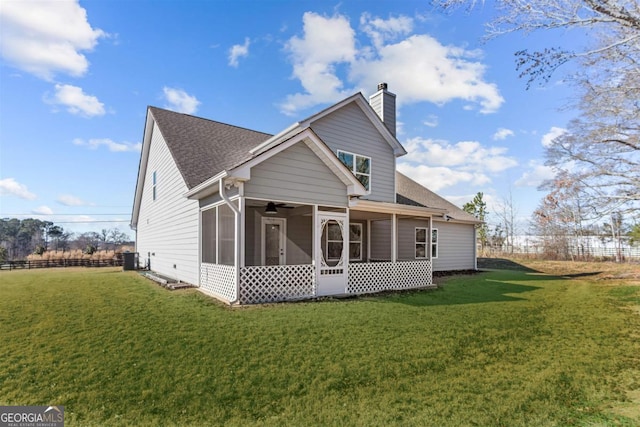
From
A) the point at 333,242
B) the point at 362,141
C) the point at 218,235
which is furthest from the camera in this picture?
the point at 362,141

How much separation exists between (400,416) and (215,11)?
46.0 ft

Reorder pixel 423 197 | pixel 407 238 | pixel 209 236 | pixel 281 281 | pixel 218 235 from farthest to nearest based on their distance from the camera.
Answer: pixel 423 197, pixel 407 238, pixel 209 236, pixel 218 235, pixel 281 281

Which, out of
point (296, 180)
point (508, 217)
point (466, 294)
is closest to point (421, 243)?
point (466, 294)

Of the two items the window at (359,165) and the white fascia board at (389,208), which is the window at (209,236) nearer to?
the white fascia board at (389,208)

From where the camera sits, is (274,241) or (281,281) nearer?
(281,281)

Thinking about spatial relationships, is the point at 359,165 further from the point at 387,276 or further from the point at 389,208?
the point at 387,276

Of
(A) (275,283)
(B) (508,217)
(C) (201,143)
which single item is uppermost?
(C) (201,143)

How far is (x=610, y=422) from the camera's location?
12.7 feet

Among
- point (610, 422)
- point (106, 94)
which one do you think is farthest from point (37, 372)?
point (106, 94)

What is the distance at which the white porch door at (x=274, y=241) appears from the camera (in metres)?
12.1

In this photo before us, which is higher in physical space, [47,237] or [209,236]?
[209,236]

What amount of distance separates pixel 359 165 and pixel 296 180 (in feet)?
17.2

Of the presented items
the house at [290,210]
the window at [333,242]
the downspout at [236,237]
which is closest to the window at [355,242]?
the house at [290,210]

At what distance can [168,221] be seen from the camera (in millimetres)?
14016
